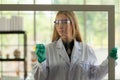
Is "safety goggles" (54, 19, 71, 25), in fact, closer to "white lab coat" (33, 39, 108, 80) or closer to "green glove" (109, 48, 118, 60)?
"white lab coat" (33, 39, 108, 80)

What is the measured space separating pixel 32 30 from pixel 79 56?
0.33 m

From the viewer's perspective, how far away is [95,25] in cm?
168

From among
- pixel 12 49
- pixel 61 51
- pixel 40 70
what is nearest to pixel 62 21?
pixel 61 51

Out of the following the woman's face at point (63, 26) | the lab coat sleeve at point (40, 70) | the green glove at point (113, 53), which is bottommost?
the lab coat sleeve at point (40, 70)

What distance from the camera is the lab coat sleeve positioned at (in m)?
1.43

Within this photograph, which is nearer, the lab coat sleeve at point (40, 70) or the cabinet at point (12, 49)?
the lab coat sleeve at point (40, 70)

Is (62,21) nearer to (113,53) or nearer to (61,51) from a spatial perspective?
(61,51)

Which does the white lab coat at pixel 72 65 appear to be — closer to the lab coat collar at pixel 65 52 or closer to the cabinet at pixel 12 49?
the lab coat collar at pixel 65 52

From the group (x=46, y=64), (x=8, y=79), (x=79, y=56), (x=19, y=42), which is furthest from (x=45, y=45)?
(x=19, y=42)

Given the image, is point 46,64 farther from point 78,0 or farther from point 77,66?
point 78,0

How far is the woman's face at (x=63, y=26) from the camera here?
1.46 meters

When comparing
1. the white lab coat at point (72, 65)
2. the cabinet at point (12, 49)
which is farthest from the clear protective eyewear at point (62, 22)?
the cabinet at point (12, 49)

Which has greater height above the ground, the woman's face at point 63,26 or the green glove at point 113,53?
the woman's face at point 63,26

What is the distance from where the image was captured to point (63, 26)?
147 cm
